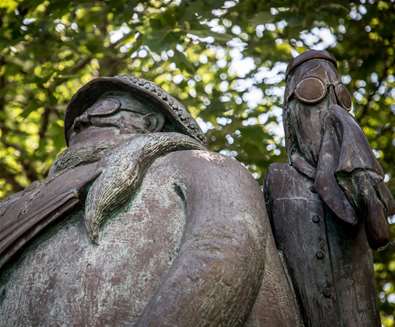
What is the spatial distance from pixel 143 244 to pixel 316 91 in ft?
3.05

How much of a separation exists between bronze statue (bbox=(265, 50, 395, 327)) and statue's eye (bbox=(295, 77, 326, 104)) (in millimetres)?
99

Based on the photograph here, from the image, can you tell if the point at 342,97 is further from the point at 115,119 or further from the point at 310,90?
the point at 115,119

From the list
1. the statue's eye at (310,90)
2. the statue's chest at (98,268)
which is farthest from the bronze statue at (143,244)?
the statue's eye at (310,90)

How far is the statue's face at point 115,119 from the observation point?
2.71 metres

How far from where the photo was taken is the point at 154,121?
2.78 metres

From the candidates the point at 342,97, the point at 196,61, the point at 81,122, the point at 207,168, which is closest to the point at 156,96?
the point at 81,122

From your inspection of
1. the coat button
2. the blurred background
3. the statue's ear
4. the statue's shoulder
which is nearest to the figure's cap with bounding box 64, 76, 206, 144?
the statue's ear

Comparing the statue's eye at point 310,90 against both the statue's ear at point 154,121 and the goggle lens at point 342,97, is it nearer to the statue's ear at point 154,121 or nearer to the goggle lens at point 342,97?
the goggle lens at point 342,97

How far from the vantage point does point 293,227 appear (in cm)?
251

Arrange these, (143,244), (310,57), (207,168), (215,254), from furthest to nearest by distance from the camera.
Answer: (310,57), (207,168), (143,244), (215,254)

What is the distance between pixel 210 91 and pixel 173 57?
859 mm

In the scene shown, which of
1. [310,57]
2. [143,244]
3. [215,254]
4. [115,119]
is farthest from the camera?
[310,57]

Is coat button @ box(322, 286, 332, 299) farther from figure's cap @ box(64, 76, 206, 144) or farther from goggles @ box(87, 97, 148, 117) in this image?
goggles @ box(87, 97, 148, 117)

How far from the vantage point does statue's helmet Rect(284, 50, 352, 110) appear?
2.78m
